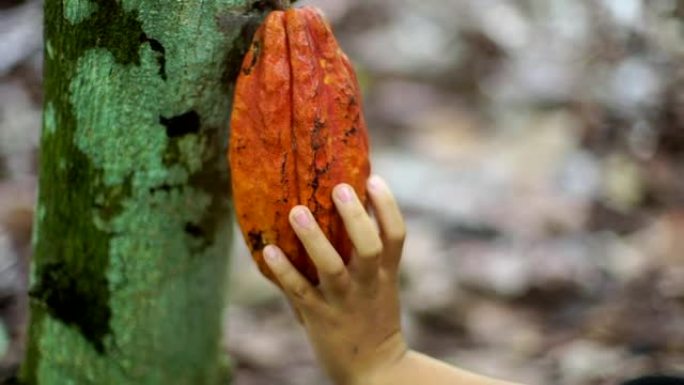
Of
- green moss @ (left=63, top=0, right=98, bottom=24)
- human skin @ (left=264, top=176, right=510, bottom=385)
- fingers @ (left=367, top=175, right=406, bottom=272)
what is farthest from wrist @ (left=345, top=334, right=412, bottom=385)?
green moss @ (left=63, top=0, right=98, bottom=24)

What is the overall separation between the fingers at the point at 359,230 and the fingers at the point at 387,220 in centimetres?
5

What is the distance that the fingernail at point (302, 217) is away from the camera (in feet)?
3.73

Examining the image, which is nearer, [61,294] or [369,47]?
[61,294]

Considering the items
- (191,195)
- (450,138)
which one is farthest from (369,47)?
(191,195)

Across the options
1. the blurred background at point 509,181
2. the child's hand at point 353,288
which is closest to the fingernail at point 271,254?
the child's hand at point 353,288

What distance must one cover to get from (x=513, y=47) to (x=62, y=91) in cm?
225

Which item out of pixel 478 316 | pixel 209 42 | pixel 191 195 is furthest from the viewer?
pixel 478 316

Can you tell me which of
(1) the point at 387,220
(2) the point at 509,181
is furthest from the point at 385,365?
(2) the point at 509,181

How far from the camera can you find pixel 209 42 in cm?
114

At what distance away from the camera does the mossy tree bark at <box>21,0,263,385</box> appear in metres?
1.14

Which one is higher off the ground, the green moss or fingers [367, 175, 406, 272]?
the green moss

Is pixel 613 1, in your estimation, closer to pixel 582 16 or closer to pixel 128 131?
pixel 582 16

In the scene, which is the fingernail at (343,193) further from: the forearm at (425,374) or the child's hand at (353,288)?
the forearm at (425,374)

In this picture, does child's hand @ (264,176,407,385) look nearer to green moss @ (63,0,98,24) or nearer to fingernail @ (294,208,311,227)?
fingernail @ (294,208,311,227)
